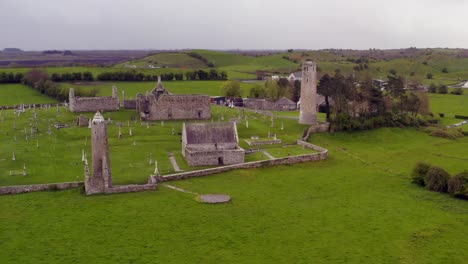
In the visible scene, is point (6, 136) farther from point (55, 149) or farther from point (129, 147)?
point (129, 147)

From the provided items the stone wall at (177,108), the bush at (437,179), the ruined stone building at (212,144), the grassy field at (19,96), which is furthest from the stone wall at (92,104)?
the bush at (437,179)

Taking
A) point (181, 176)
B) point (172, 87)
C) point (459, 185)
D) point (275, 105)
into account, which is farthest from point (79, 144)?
point (172, 87)

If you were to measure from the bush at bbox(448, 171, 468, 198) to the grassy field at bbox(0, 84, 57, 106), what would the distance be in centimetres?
8063

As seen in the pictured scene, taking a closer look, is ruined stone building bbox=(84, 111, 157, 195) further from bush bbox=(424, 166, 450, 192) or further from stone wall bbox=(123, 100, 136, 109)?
stone wall bbox=(123, 100, 136, 109)

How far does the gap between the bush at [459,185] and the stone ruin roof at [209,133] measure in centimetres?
2164

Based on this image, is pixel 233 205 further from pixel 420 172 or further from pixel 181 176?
pixel 420 172

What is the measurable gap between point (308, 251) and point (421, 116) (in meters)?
56.0

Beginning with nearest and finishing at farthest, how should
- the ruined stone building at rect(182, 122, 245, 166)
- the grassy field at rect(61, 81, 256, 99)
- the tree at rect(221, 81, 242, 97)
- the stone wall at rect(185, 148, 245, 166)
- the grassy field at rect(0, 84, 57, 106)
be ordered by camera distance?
1. the stone wall at rect(185, 148, 245, 166)
2. the ruined stone building at rect(182, 122, 245, 166)
3. the grassy field at rect(0, 84, 57, 106)
4. the tree at rect(221, 81, 242, 97)
5. the grassy field at rect(61, 81, 256, 99)

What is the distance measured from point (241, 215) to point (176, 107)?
130 ft

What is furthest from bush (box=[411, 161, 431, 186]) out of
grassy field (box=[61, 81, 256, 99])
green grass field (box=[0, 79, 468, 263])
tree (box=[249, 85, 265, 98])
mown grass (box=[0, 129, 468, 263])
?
grassy field (box=[61, 81, 256, 99])

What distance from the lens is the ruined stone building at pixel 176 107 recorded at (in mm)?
69875

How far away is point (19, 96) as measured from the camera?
329 ft

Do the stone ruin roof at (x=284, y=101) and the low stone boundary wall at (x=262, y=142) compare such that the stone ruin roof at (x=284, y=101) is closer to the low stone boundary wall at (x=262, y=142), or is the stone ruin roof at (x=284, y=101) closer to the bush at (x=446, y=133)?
the bush at (x=446, y=133)

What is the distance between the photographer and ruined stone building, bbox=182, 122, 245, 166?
47.7 m
